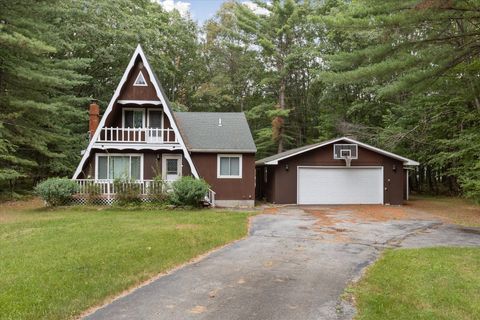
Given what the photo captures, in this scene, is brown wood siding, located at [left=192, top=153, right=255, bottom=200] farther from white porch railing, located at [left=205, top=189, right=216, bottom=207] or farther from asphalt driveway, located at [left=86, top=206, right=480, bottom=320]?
asphalt driveway, located at [left=86, top=206, right=480, bottom=320]

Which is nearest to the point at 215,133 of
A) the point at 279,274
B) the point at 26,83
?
the point at 26,83

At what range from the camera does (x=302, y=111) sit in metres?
38.1

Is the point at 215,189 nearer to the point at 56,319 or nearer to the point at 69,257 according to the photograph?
the point at 69,257

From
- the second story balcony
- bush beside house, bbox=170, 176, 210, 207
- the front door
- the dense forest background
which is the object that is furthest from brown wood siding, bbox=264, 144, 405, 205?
the second story balcony

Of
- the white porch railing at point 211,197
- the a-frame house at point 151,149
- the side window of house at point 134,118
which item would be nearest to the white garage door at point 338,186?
the a-frame house at point 151,149

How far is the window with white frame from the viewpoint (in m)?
19.7

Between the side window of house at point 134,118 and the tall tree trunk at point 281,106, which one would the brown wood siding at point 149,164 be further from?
the tall tree trunk at point 281,106

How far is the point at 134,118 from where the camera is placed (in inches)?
773

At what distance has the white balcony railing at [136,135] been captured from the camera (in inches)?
716

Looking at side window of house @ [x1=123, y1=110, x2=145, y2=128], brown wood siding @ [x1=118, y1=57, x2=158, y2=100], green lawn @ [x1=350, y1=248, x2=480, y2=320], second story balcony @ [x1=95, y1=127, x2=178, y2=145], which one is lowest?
green lawn @ [x1=350, y1=248, x2=480, y2=320]

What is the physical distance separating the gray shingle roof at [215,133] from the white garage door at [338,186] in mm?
3753

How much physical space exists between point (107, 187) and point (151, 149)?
Answer: 8.86 ft

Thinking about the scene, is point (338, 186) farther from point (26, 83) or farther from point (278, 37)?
point (278, 37)

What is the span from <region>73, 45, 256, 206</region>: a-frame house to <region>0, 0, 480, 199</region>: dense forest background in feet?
12.5
